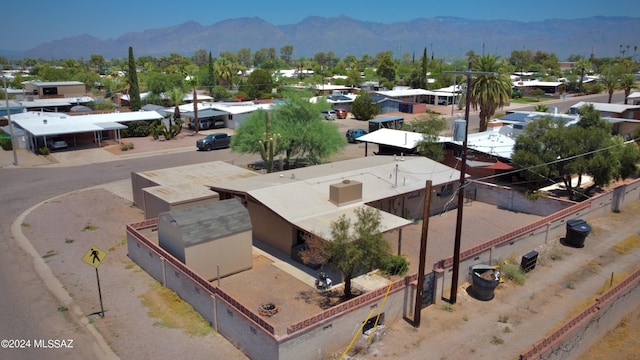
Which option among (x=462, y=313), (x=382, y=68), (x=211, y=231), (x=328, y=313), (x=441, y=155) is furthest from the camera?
(x=382, y=68)

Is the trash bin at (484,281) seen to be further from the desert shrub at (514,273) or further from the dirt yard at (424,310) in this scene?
the desert shrub at (514,273)

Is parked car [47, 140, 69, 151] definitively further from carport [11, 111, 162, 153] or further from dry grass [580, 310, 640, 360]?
dry grass [580, 310, 640, 360]

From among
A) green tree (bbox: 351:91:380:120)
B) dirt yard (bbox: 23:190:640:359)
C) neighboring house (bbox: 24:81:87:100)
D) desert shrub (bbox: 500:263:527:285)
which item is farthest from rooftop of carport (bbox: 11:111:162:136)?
desert shrub (bbox: 500:263:527:285)

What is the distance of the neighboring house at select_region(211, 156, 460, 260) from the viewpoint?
19938mm

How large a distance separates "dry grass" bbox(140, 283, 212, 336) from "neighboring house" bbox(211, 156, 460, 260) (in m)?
4.91

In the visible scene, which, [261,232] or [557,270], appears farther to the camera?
[261,232]

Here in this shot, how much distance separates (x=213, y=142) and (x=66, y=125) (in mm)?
14011

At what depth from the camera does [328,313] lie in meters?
13.8

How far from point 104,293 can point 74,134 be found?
1334 inches

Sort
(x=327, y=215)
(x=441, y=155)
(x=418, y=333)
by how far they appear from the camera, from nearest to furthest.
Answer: (x=418, y=333) < (x=327, y=215) < (x=441, y=155)

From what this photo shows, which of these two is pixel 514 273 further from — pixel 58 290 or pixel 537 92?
pixel 537 92

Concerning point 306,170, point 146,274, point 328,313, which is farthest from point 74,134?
point 328,313

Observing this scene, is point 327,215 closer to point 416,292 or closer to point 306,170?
point 416,292

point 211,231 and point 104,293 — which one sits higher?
point 211,231
